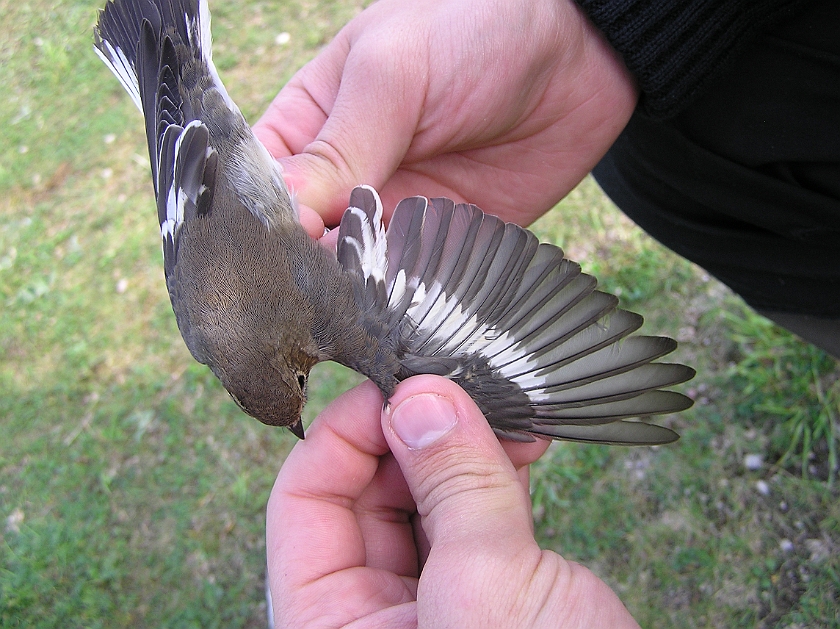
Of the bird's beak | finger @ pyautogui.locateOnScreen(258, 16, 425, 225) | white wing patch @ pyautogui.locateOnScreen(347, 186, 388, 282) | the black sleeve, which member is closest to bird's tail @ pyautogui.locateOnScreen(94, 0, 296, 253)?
finger @ pyautogui.locateOnScreen(258, 16, 425, 225)

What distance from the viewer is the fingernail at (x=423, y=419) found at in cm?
199

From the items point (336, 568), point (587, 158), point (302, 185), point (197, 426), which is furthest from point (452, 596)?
point (197, 426)

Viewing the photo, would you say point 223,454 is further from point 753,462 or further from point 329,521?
point 753,462

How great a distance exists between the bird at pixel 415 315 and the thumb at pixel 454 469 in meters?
0.22

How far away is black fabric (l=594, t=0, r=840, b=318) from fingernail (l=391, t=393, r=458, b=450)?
4.68 feet

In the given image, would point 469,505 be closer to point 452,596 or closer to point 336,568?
point 452,596

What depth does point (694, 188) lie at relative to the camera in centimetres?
265

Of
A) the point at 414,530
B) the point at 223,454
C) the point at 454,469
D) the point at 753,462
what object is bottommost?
the point at 753,462

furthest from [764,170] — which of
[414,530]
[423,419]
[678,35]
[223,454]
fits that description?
[223,454]

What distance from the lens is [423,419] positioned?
79.1 inches

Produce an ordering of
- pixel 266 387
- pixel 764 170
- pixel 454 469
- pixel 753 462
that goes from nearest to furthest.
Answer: pixel 454 469
pixel 266 387
pixel 764 170
pixel 753 462

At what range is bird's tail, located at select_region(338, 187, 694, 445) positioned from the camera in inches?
87.1

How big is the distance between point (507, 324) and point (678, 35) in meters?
1.20

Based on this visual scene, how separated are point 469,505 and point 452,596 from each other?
25 cm
